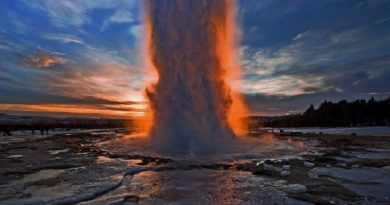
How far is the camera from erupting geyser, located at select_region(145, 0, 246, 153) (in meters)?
21.1

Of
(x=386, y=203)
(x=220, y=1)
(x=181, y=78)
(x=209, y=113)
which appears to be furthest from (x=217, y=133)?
(x=386, y=203)

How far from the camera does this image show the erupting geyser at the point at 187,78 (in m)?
21.1

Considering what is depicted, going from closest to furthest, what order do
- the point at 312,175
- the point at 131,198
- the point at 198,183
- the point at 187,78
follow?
the point at 131,198, the point at 198,183, the point at 312,175, the point at 187,78

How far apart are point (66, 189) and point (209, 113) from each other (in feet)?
43.2

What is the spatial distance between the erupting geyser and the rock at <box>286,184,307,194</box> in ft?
36.4

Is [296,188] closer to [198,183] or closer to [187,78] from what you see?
[198,183]

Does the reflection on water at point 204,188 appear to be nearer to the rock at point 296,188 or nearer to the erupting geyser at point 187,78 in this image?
the rock at point 296,188

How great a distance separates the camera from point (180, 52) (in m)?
21.9

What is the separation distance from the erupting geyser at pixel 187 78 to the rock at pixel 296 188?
11.1 m

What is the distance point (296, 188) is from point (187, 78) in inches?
535

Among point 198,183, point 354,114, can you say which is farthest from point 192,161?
point 354,114

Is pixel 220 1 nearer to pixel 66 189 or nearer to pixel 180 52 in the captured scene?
pixel 180 52

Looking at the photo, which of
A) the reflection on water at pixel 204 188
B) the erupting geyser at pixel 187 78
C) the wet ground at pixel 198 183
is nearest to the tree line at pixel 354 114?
the erupting geyser at pixel 187 78

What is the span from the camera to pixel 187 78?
70.8 feet
